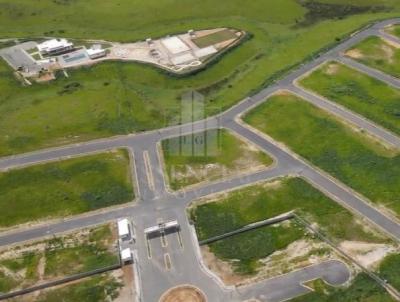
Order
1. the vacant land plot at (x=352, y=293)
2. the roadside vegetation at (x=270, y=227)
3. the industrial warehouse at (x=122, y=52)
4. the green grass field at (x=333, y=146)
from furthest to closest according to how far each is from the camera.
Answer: the industrial warehouse at (x=122, y=52) < the green grass field at (x=333, y=146) < the roadside vegetation at (x=270, y=227) < the vacant land plot at (x=352, y=293)

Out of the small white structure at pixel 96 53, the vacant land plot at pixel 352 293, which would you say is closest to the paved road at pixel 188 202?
the vacant land plot at pixel 352 293

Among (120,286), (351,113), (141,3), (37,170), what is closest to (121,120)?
(37,170)

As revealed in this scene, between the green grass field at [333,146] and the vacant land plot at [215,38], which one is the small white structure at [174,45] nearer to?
the vacant land plot at [215,38]

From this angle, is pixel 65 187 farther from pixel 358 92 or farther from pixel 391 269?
pixel 358 92

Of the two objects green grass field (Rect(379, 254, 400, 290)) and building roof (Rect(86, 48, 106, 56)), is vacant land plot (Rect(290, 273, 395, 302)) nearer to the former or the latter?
green grass field (Rect(379, 254, 400, 290))

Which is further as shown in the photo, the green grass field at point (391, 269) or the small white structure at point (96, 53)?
the small white structure at point (96, 53)

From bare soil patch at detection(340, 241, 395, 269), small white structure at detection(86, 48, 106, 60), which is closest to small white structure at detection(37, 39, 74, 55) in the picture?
small white structure at detection(86, 48, 106, 60)

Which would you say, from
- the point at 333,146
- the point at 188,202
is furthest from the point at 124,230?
the point at 333,146
